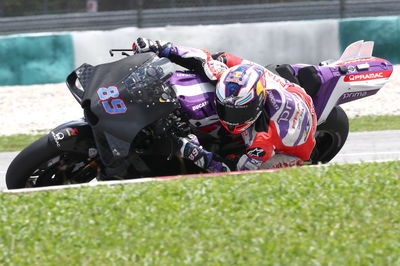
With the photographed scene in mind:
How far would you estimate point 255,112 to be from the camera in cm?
541

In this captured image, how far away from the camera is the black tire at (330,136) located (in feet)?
20.7

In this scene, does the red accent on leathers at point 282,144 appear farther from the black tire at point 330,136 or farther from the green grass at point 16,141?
the green grass at point 16,141

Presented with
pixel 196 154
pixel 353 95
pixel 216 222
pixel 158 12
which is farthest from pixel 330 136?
pixel 158 12

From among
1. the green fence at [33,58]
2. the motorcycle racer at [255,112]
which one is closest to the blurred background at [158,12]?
the green fence at [33,58]

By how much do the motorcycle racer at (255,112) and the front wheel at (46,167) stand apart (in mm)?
836

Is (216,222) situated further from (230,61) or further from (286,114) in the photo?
(230,61)

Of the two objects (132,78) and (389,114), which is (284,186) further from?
(389,114)

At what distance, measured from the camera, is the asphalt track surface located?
7.78 metres

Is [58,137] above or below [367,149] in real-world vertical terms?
above

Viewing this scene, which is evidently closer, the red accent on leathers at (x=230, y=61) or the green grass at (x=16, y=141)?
the red accent on leathers at (x=230, y=61)

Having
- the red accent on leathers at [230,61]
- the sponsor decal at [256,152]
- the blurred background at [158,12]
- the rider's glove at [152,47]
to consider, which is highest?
the rider's glove at [152,47]

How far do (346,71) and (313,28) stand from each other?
646cm

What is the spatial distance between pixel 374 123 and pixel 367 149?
1812 mm

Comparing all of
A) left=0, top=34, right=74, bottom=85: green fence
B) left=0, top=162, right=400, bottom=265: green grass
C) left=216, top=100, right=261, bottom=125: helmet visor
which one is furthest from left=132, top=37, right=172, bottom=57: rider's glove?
left=0, top=34, right=74, bottom=85: green fence
